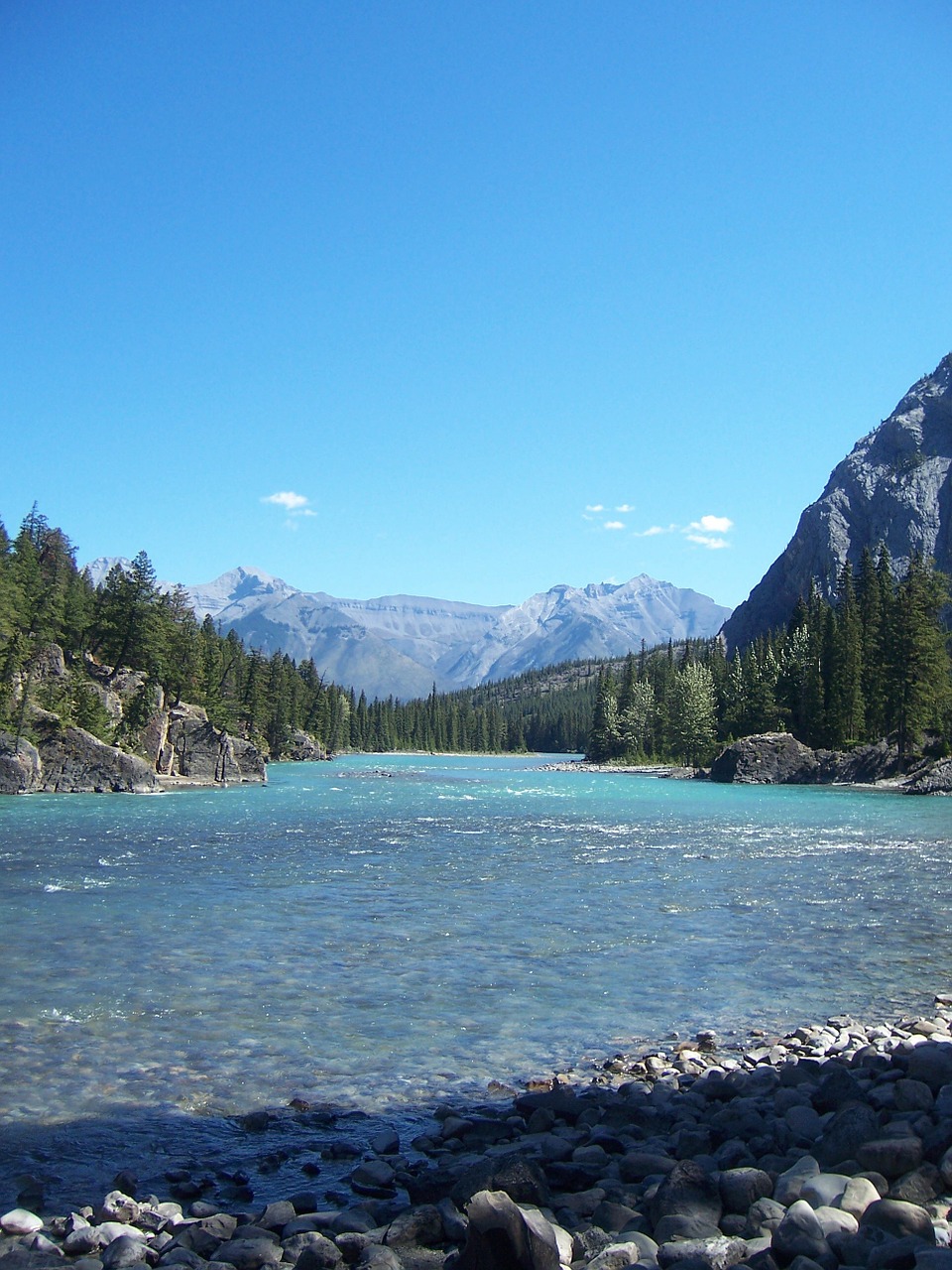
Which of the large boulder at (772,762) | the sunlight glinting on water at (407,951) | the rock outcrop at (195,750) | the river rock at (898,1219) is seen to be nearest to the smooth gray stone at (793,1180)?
the river rock at (898,1219)

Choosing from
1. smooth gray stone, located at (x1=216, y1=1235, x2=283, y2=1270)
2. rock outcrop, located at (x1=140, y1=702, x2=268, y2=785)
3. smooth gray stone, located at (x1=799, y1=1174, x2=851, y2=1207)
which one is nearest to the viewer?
smooth gray stone, located at (x1=216, y1=1235, x2=283, y2=1270)

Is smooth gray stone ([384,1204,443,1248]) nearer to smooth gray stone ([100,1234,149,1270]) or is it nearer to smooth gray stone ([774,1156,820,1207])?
smooth gray stone ([100,1234,149,1270])

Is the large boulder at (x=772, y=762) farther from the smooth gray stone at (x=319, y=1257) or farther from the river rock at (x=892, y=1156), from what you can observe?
the smooth gray stone at (x=319, y=1257)

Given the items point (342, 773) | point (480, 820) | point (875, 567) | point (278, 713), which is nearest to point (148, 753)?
point (342, 773)

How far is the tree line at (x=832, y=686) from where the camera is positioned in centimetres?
7925

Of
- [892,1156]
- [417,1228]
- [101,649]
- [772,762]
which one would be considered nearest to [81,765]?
[101,649]

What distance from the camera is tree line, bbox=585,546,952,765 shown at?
79.2 m

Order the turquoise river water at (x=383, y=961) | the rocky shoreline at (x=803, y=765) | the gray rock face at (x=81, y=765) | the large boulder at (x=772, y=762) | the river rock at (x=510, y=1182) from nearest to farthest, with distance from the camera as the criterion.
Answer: the river rock at (x=510, y=1182)
the turquoise river water at (x=383, y=961)
the gray rock face at (x=81, y=765)
the rocky shoreline at (x=803, y=765)
the large boulder at (x=772, y=762)

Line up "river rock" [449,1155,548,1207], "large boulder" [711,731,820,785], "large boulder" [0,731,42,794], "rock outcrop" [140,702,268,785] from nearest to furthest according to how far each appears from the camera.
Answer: "river rock" [449,1155,548,1207], "large boulder" [0,731,42,794], "rock outcrop" [140,702,268,785], "large boulder" [711,731,820,785]

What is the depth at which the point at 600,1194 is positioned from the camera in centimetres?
734

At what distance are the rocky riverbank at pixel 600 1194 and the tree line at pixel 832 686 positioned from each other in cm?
7352

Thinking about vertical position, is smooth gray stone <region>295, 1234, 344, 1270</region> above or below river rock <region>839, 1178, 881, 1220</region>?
below

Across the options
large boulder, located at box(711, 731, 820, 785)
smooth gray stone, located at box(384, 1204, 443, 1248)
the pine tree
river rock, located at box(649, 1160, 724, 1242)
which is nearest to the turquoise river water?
smooth gray stone, located at box(384, 1204, 443, 1248)

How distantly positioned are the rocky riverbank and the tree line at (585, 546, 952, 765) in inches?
2895
